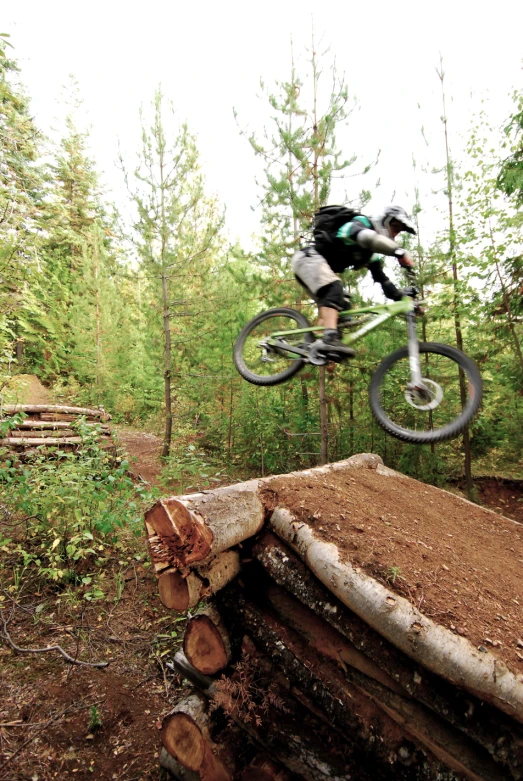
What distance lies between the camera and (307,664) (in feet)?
7.85

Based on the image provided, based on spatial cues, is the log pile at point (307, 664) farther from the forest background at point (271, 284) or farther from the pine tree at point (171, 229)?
the pine tree at point (171, 229)

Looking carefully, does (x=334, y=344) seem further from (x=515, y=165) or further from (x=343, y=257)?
(x=515, y=165)

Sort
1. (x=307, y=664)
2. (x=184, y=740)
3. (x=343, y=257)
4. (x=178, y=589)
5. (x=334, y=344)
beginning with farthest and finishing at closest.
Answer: (x=343, y=257)
(x=334, y=344)
(x=184, y=740)
(x=307, y=664)
(x=178, y=589)

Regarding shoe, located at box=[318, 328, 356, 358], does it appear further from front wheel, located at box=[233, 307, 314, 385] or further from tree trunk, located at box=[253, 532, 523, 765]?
tree trunk, located at box=[253, 532, 523, 765]

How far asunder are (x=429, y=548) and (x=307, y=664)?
1131 mm

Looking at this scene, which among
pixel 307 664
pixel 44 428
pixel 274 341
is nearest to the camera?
pixel 307 664

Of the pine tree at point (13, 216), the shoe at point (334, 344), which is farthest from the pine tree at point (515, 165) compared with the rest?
the pine tree at point (13, 216)

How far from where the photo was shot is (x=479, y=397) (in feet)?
9.34

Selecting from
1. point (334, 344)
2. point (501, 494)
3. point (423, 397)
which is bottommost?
point (501, 494)

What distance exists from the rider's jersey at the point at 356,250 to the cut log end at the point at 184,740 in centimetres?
356

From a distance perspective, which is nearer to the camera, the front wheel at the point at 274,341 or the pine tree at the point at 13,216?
the front wheel at the point at 274,341

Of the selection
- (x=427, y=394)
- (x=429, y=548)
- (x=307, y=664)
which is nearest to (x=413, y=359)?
(x=427, y=394)

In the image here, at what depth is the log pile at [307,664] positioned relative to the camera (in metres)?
1.93

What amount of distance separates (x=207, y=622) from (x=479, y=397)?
99.4 inches
